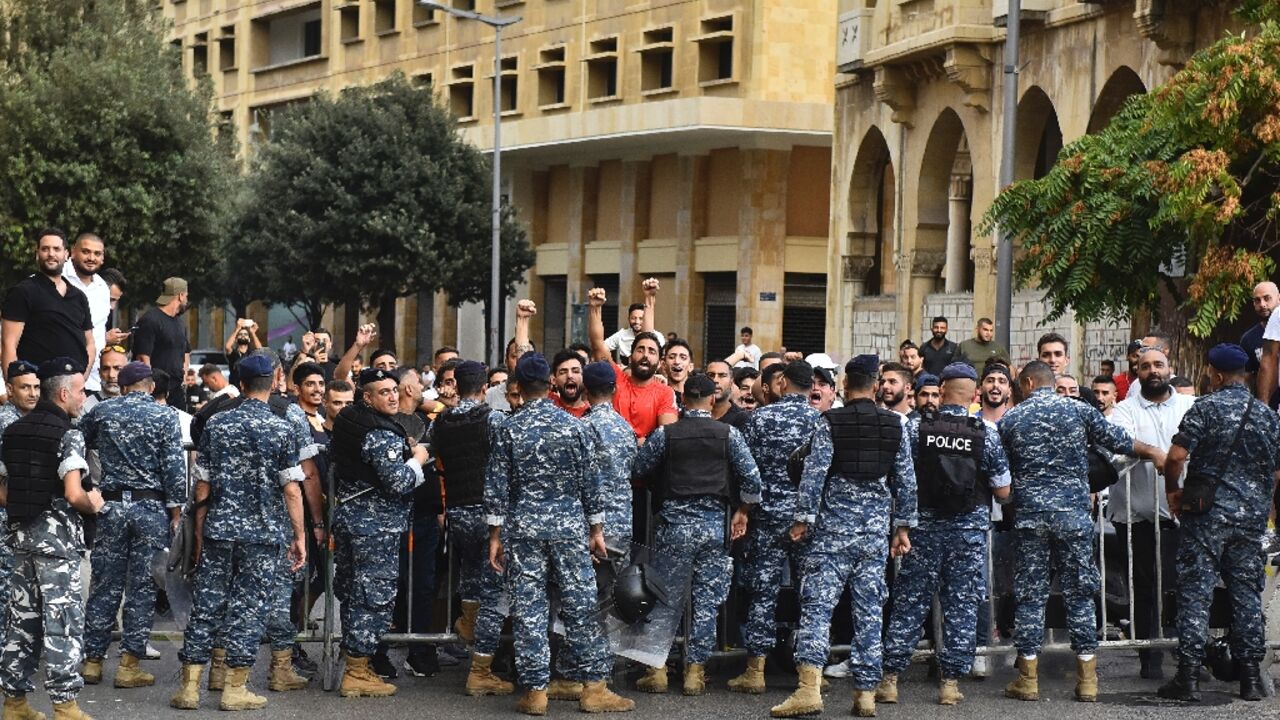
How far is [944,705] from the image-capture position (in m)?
12.0

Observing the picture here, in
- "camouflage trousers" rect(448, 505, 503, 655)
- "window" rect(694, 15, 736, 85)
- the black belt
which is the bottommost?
"camouflage trousers" rect(448, 505, 503, 655)

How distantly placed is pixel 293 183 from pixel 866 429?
118 ft

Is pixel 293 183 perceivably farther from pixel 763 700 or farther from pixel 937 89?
pixel 763 700

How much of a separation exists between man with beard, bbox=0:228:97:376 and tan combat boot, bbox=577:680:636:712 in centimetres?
423

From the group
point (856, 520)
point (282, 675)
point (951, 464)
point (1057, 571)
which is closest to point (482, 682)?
point (282, 675)

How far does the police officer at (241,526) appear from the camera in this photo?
37.9 feet

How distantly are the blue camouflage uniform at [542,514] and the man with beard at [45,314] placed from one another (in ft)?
11.9

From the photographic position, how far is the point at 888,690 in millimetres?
12016

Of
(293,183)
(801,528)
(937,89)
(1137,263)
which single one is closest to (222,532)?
(801,528)

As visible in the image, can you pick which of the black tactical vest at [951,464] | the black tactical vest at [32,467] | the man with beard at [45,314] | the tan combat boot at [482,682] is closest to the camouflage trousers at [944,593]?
the black tactical vest at [951,464]

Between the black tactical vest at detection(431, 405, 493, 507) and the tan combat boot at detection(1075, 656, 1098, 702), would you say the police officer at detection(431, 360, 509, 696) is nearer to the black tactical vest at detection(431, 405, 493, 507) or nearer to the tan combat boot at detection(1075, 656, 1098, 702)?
the black tactical vest at detection(431, 405, 493, 507)

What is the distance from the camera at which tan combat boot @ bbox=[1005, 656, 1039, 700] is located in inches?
478

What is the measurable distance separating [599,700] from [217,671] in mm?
2172

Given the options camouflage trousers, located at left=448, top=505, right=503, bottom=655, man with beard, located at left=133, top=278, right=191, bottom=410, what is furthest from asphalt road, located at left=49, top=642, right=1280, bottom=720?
man with beard, located at left=133, top=278, right=191, bottom=410
